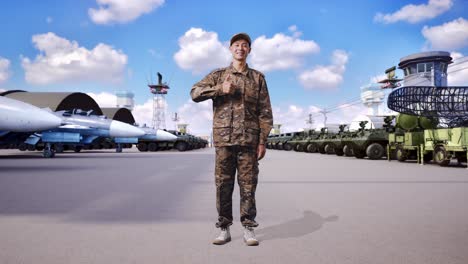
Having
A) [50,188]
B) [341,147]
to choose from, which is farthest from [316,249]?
[341,147]

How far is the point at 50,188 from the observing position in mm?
6723

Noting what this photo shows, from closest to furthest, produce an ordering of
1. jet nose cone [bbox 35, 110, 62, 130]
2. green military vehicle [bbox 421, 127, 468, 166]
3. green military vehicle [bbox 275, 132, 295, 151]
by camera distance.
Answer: jet nose cone [bbox 35, 110, 62, 130] → green military vehicle [bbox 421, 127, 468, 166] → green military vehicle [bbox 275, 132, 295, 151]

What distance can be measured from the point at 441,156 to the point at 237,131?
1183 centimetres

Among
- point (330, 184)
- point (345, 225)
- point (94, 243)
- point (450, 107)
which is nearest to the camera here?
point (94, 243)

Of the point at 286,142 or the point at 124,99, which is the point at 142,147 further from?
the point at 124,99

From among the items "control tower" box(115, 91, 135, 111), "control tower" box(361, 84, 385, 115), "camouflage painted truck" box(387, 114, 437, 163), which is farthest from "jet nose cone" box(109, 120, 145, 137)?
"control tower" box(361, 84, 385, 115)

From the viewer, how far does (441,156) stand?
41.0 feet

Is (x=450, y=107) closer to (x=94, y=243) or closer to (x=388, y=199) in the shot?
(x=388, y=199)

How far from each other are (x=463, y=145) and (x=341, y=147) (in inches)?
373

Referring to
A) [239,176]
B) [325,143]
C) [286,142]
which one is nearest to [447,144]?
[239,176]

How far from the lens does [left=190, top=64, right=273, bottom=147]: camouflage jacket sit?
10.8ft

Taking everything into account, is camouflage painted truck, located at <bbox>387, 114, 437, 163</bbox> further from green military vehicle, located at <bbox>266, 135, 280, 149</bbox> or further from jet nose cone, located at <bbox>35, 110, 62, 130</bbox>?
green military vehicle, located at <bbox>266, 135, 280, 149</bbox>

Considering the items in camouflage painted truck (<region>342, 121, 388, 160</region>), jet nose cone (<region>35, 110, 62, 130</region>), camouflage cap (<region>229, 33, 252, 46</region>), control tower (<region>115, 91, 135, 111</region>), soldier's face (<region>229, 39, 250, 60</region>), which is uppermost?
control tower (<region>115, 91, 135, 111</region>)

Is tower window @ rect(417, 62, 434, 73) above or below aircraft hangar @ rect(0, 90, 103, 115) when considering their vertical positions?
above
